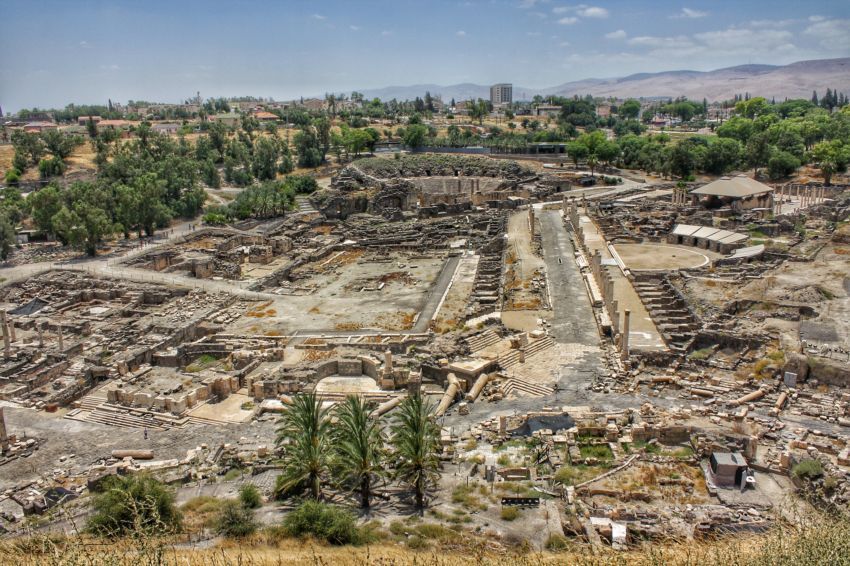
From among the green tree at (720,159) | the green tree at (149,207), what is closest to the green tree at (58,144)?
the green tree at (149,207)

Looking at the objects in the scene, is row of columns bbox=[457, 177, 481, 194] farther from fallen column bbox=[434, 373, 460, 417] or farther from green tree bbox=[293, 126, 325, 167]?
fallen column bbox=[434, 373, 460, 417]

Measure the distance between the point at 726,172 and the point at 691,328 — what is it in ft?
192

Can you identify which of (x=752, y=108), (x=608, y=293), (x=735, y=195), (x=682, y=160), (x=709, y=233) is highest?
(x=752, y=108)

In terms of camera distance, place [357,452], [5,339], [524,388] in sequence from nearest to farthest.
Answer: [357,452] < [524,388] < [5,339]

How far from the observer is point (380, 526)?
59.9 ft

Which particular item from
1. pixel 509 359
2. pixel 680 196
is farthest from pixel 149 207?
pixel 680 196

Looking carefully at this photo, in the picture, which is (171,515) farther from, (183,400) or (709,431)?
(709,431)

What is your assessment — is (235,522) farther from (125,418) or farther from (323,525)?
(125,418)

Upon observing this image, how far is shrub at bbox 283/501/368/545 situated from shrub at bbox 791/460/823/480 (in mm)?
12855

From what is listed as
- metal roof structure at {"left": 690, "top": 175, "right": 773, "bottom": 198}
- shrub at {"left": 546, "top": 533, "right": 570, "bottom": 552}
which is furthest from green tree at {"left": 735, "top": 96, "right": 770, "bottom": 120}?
shrub at {"left": 546, "top": 533, "right": 570, "bottom": 552}

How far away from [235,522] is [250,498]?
6.01 ft

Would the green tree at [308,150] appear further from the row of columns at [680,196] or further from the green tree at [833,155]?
the green tree at [833,155]

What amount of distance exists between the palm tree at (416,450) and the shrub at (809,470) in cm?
1066

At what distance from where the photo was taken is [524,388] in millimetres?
28797
